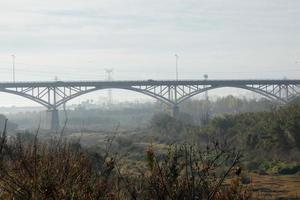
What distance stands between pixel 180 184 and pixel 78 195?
939mm

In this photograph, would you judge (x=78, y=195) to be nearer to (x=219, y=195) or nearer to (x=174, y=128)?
(x=219, y=195)

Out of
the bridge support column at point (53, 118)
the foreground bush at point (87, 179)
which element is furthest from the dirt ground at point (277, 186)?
the bridge support column at point (53, 118)

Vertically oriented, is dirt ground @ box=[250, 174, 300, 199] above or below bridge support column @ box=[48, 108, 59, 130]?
below

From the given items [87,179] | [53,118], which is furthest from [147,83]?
[87,179]

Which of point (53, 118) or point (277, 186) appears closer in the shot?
point (277, 186)

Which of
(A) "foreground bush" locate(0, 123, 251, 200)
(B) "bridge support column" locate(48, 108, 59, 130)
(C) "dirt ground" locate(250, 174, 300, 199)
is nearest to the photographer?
(A) "foreground bush" locate(0, 123, 251, 200)

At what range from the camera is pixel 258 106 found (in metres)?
95.2

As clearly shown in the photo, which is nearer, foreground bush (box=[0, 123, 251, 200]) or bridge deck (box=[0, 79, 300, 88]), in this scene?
foreground bush (box=[0, 123, 251, 200])

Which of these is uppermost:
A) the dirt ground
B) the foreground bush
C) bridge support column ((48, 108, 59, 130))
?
the foreground bush

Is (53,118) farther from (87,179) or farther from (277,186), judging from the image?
(87,179)

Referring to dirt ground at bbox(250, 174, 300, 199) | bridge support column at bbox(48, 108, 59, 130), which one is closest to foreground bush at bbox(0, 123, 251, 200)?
dirt ground at bbox(250, 174, 300, 199)

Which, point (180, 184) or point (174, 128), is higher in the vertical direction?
point (180, 184)

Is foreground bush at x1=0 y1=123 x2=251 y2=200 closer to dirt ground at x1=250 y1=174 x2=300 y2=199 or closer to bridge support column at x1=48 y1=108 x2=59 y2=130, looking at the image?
dirt ground at x1=250 y1=174 x2=300 y2=199

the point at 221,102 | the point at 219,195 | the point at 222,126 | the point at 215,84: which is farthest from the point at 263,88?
the point at 219,195
